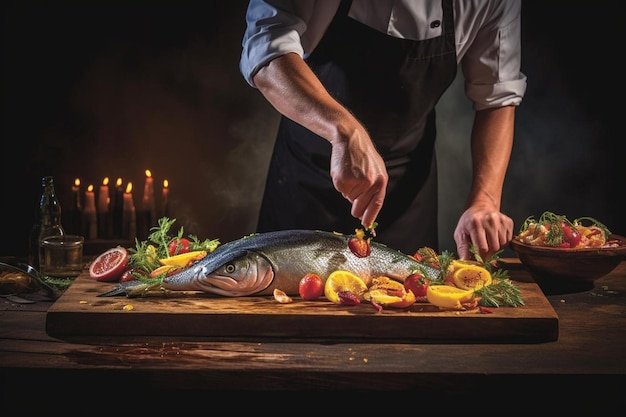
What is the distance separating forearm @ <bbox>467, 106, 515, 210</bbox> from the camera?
3215 millimetres

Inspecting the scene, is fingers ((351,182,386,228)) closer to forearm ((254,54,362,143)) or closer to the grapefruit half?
forearm ((254,54,362,143))

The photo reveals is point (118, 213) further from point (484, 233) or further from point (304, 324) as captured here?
point (304, 324)

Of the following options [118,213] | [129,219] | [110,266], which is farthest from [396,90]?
[118,213]

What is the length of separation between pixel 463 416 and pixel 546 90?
3929 millimetres

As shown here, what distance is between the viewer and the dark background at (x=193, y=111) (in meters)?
5.37

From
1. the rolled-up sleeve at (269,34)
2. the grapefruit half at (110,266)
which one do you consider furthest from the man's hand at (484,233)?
the grapefruit half at (110,266)

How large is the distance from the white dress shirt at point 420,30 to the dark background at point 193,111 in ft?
7.29

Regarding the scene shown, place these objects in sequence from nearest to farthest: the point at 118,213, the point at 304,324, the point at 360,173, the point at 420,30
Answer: the point at 304,324, the point at 360,173, the point at 420,30, the point at 118,213

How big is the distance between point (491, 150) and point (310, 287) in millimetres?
1285

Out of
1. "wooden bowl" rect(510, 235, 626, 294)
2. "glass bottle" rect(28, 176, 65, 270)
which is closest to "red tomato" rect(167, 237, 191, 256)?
"glass bottle" rect(28, 176, 65, 270)

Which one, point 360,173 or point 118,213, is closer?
point 360,173

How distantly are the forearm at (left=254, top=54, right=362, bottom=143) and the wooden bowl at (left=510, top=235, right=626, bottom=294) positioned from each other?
0.75m

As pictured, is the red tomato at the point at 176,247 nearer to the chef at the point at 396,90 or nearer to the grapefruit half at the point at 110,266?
the grapefruit half at the point at 110,266

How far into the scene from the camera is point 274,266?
7.89 feet
